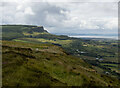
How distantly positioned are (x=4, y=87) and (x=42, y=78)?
649 centimetres

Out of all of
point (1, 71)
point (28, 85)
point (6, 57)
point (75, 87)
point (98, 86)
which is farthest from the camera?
point (6, 57)

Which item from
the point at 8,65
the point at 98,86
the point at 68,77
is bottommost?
the point at 98,86

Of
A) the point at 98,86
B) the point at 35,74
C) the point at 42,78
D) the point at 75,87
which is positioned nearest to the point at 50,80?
the point at 42,78

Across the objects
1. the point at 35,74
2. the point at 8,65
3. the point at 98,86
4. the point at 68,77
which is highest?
the point at 8,65

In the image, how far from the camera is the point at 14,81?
61.3 feet

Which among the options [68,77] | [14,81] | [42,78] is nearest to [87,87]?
[68,77]

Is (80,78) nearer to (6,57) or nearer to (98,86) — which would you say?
(98,86)

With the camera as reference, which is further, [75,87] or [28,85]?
[75,87]

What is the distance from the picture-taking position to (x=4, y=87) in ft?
56.8

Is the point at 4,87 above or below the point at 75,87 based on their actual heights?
above

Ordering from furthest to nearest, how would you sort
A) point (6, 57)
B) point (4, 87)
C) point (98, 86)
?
point (6, 57) < point (98, 86) < point (4, 87)

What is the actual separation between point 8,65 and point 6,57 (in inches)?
164

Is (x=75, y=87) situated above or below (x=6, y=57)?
below

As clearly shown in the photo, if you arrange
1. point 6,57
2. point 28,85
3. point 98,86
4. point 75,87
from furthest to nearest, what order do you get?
point 6,57 < point 98,86 < point 75,87 < point 28,85
